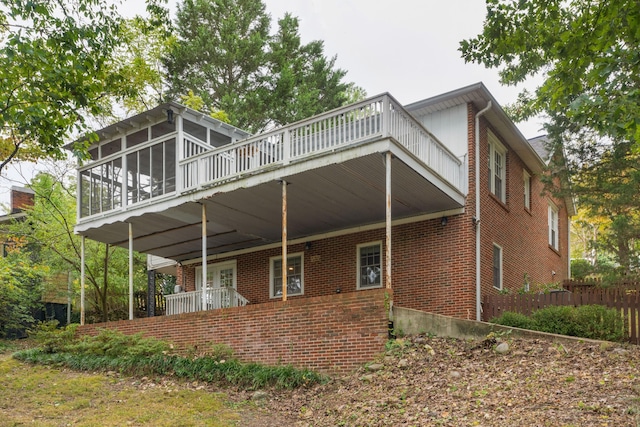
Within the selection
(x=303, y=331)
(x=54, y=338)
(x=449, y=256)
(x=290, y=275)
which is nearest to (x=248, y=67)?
(x=290, y=275)

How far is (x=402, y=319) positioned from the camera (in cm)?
1186

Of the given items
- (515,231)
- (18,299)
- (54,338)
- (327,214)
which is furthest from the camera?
(18,299)

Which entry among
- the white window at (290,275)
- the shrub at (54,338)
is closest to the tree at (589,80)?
the white window at (290,275)

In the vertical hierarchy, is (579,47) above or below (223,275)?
above

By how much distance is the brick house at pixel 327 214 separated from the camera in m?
12.7

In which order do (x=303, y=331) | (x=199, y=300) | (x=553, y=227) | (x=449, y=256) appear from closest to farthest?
(x=303, y=331)
(x=449, y=256)
(x=199, y=300)
(x=553, y=227)

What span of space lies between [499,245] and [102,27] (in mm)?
11193

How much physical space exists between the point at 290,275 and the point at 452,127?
638 centimetres

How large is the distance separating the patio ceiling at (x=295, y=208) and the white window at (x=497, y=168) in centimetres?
239

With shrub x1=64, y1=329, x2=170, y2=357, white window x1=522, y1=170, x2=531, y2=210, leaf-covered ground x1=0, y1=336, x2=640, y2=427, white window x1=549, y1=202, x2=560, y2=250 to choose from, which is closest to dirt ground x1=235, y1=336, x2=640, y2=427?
leaf-covered ground x1=0, y1=336, x2=640, y2=427

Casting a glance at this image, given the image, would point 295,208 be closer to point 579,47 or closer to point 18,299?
point 579,47

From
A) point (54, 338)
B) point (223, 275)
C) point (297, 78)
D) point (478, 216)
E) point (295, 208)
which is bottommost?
point (54, 338)

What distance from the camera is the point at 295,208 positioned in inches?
625

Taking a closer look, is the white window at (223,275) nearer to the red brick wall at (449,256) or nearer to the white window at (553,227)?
the red brick wall at (449,256)
